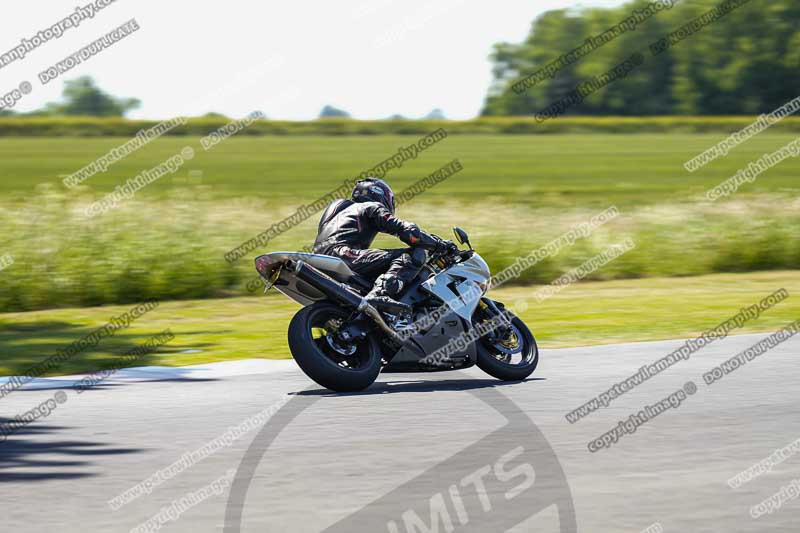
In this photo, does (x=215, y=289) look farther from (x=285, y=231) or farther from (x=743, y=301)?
(x=743, y=301)

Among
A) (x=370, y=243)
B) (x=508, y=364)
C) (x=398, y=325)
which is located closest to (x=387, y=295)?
(x=398, y=325)

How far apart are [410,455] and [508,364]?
2.93m

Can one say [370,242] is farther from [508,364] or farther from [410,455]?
[410,455]

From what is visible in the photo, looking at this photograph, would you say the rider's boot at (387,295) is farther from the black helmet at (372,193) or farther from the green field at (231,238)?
the green field at (231,238)

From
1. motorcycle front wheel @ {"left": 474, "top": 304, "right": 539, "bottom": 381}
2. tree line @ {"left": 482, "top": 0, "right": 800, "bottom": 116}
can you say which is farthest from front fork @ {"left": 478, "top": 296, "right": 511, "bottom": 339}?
tree line @ {"left": 482, "top": 0, "right": 800, "bottom": 116}

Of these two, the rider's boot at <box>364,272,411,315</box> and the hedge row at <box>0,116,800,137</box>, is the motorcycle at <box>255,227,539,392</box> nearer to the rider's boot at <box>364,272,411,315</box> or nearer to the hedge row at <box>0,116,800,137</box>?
the rider's boot at <box>364,272,411,315</box>

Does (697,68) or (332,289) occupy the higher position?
(332,289)

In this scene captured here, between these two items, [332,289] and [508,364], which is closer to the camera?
[332,289]

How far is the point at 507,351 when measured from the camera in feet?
33.6

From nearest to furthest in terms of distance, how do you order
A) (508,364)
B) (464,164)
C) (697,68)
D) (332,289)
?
1. (332,289)
2. (508,364)
3. (464,164)
4. (697,68)

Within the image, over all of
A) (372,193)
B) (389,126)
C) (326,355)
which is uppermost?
(372,193)

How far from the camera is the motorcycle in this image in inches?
368

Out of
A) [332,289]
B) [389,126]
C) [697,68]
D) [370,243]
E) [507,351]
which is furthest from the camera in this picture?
[697,68]

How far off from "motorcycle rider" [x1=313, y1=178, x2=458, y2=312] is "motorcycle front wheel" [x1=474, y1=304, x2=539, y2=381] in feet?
2.40
